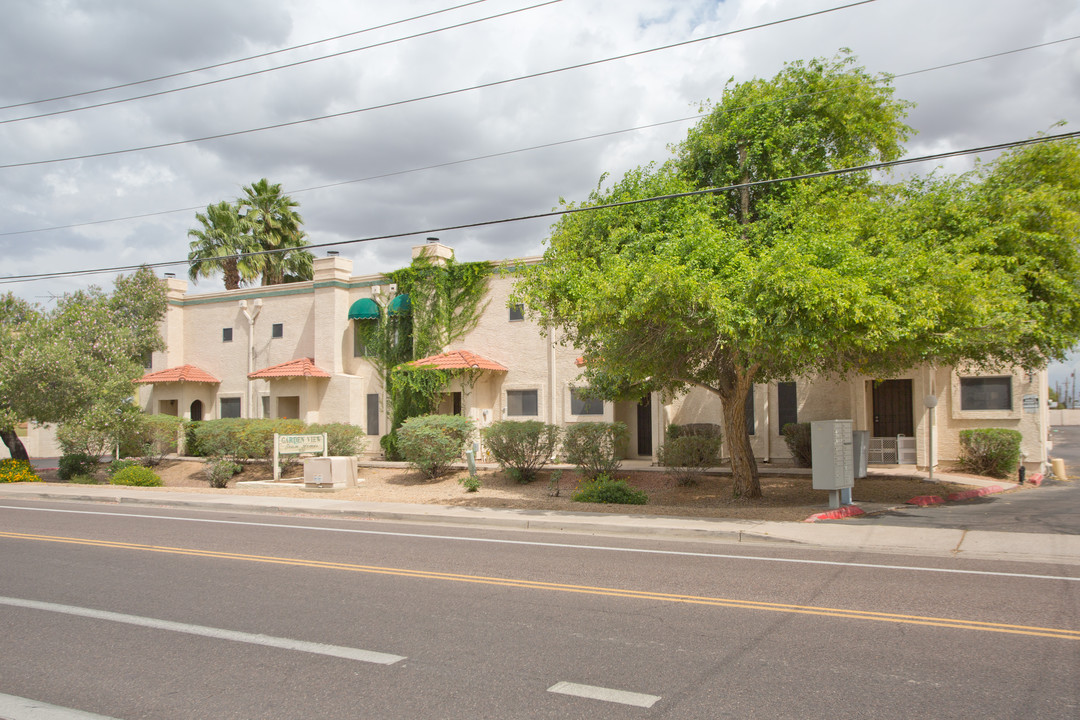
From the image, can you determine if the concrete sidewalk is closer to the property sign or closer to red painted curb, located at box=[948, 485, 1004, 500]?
the property sign

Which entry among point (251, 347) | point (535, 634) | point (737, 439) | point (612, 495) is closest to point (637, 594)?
point (535, 634)

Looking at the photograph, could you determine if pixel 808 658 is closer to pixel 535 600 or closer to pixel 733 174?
pixel 535 600

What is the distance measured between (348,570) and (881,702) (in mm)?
6155

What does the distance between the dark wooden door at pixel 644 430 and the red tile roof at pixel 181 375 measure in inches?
665

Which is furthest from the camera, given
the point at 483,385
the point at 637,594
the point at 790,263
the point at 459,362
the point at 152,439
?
the point at 152,439

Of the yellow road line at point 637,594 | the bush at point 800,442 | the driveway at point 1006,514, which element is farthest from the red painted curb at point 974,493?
the yellow road line at point 637,594

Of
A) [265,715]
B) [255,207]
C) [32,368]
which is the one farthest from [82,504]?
[255,207]

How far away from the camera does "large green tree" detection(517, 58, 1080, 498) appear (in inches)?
483

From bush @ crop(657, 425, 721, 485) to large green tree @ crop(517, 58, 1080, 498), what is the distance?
1.96m

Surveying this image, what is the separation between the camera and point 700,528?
12.2 metres

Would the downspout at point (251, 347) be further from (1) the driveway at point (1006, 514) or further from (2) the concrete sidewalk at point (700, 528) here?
(1) the driveway at point (1006, 514)

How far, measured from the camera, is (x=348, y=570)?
9297 millimetres

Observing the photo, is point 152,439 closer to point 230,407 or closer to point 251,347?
point 230,407

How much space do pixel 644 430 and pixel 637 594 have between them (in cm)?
1698
